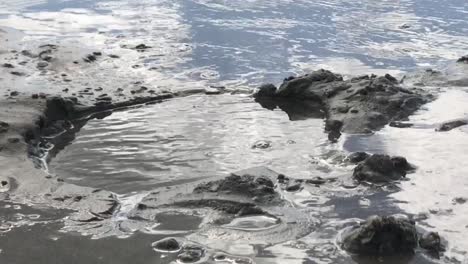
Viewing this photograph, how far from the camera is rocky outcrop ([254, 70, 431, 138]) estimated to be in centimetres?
598

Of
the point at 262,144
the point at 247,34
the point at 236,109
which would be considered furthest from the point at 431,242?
the point at 247,34

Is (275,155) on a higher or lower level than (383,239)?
lower

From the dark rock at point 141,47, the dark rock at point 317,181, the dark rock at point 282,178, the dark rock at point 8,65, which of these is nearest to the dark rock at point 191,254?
the dark rock at point 282,178

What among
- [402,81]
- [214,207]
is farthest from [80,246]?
[402,81]

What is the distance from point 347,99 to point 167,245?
11.2 feet

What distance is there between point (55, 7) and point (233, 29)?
3.90 meters

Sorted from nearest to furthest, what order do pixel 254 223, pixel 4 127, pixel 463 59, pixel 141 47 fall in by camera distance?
pixel 254 223 → pixel 4 127 → pixel 463 59 → pixel 141 47

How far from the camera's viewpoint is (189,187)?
14.7 ft

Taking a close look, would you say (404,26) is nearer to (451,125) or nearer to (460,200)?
(451,125)

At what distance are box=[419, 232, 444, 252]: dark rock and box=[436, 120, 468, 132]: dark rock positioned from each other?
7.74 feet

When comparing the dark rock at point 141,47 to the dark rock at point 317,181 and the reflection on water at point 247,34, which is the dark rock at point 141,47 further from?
the dark rock at point 317,181

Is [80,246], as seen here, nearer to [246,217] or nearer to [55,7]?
[246,217]

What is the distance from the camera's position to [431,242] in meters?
3.59

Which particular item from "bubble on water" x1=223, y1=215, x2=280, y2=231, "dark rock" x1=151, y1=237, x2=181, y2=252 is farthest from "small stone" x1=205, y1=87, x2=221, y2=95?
"dark rock" x1=151, y1=237, x2=181, y2=252
